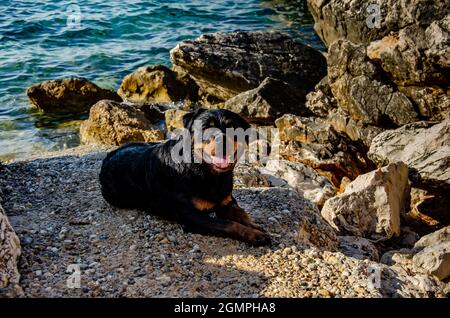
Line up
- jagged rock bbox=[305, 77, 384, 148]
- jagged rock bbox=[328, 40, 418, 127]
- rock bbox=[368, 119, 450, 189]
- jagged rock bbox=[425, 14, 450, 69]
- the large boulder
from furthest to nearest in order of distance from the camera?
jagged rock bbox=[305, 77, 384, 148] < jagged rock bbox=[328, 40, 418, 127] < the large boulder < jagged rock bbox=[425, 14, 450, 69] < rock bbox=[368, 119, 450, 189]

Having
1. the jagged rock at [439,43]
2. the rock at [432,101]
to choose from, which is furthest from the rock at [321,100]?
the jagged rock at [439,43]

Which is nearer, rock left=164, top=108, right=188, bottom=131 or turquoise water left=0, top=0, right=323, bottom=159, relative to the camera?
rock left=164, top=108, right=188, bottom=131

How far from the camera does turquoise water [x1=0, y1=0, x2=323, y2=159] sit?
17031mm

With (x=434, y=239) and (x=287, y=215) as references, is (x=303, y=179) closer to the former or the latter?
(x=434, y=239)

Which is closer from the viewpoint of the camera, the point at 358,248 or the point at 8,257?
the point at 8,257

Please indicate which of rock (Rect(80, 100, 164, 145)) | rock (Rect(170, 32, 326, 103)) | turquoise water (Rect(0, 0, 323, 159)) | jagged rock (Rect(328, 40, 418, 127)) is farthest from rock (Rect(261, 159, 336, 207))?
turquoise water (Rect(0, 0, 323, 159))

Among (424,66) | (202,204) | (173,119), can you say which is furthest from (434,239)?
(173,119)

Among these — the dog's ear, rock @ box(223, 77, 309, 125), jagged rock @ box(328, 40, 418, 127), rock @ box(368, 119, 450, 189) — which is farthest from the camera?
rock @ box(223, 77, 309, 125)

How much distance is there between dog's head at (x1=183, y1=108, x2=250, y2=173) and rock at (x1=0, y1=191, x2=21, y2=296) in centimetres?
227

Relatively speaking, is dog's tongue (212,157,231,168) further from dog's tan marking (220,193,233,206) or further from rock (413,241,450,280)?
rock (413,241,450,280)

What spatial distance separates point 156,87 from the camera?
62.0 ft

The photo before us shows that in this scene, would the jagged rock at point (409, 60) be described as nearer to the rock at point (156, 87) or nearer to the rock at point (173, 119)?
the rock at point (173, 119)

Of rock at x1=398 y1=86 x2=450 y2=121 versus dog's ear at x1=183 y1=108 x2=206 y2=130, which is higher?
dog's ear at x1=183 y1=108 x2=206 y2=130

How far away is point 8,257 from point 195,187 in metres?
2.23
